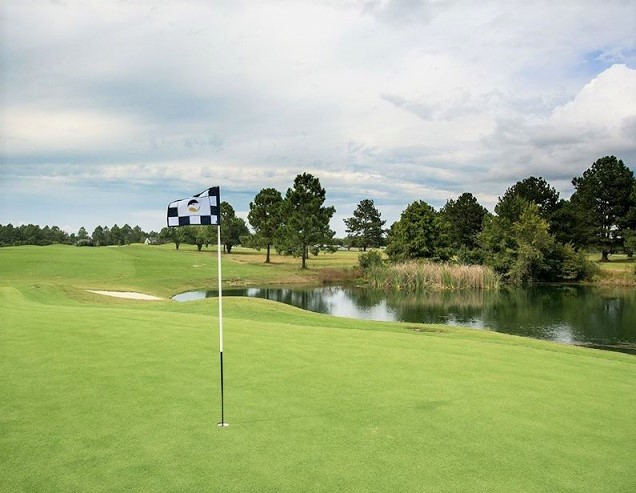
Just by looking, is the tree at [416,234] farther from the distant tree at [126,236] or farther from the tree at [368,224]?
the distant tree at [126,236]

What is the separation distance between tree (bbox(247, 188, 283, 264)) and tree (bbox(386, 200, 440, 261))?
24.0 m

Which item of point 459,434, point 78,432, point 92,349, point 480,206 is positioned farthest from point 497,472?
point 480,206

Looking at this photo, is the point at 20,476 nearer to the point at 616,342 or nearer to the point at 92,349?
the point at 92,349

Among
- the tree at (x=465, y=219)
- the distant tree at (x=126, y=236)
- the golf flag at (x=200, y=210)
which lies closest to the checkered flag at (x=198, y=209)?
the golf flag at (x=200, y=210)

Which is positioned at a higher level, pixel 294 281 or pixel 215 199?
pixel 215 199

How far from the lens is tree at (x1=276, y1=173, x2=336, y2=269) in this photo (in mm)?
72500

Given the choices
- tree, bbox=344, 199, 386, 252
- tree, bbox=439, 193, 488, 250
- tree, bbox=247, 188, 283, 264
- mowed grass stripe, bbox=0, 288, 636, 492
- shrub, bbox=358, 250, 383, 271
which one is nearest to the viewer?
mowed grass stripe, bbox=0, 288, 636, 492

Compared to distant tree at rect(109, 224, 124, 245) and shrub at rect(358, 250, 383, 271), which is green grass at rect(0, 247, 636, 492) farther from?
distant tree at rect(109, 224, 124, 245)

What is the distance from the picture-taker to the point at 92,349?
412 inches

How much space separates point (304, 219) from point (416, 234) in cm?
1746

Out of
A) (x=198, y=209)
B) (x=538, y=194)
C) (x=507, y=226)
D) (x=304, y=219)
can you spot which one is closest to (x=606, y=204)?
(x=538, y=194)

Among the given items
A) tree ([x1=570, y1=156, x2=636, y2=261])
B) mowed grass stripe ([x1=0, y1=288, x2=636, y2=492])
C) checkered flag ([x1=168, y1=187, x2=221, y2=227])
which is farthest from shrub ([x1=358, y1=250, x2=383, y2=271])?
checkered flag ([x1=168, y1=187, x2=221, y2=227])

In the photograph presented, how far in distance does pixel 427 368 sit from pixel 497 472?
4.54m

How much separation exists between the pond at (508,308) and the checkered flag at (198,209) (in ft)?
76.5
